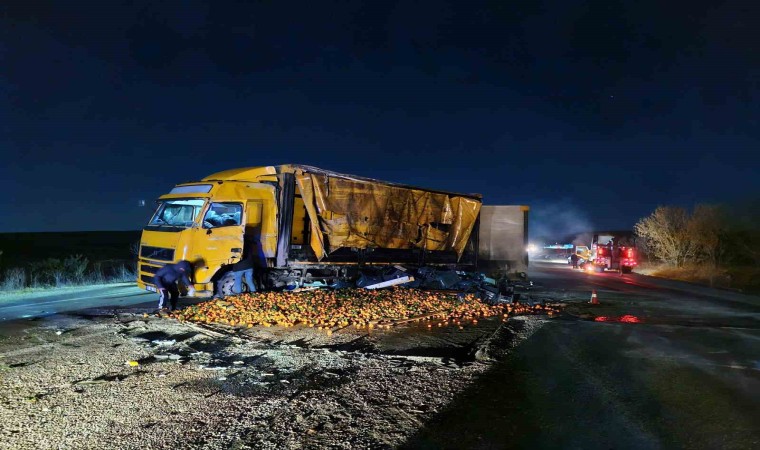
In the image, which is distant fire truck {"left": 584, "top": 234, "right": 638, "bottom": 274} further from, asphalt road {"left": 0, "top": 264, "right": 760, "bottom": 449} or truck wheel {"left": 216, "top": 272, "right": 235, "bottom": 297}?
truck wheel {"left": 216, "top": 272, "right": 235, "bottom": 297}

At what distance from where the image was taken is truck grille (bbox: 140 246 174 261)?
10516 millimetres

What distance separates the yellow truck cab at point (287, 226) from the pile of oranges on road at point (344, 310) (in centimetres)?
89

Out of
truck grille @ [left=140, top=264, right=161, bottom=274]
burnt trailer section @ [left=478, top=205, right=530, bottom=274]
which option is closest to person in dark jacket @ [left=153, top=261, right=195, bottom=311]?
truck grille @ [left=140, top=264, right=161, bottom=274]

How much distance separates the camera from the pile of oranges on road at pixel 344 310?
9.39m

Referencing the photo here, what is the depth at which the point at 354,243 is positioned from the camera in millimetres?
12953

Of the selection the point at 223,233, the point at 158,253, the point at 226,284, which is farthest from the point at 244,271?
the point at 158,253

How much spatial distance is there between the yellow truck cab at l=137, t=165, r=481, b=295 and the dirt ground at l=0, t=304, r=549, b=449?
7.56ft

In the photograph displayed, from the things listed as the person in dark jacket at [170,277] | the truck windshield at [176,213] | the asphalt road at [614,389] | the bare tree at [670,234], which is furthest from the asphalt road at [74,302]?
the bare tree at [670,234]

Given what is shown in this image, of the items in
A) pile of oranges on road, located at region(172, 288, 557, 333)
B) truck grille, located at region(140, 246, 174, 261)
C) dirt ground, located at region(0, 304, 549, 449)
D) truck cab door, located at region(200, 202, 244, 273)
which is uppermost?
truck cab door, located at region(200, 202, 244, 273)

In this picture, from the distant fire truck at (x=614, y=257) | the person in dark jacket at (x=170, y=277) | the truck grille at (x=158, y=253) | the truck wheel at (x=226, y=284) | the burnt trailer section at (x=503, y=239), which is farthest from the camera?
the distant fire truck at (x=614, y=257)

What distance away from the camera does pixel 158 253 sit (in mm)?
10773

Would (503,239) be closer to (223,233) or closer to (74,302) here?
(223,233)

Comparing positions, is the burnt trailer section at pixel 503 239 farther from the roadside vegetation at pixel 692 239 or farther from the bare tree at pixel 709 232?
the bare tree at pixel 709 232

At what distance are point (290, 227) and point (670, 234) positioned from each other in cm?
2855
